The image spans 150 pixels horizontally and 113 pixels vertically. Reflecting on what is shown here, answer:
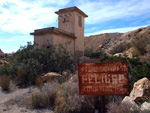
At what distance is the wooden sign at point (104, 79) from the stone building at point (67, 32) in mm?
10079

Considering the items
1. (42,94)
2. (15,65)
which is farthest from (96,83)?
(15,65)

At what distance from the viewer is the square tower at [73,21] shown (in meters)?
16.5

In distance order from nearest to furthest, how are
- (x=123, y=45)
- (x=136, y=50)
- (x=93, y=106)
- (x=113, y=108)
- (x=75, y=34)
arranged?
1. (x=113, y=108)
2. (x=93, y=106)
3. (x=136, y=50)
4. (x=75, y=34)
5. (x=123, y=45)

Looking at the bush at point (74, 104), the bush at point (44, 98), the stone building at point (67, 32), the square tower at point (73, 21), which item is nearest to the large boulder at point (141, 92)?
→ the bush at point (74, 104)

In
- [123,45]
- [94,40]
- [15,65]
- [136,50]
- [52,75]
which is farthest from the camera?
[94,40]

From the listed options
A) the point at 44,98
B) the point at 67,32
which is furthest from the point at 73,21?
the point at 44,98

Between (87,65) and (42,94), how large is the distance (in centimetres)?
305

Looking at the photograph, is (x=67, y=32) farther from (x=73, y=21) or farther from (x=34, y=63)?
(x=34, y=63)

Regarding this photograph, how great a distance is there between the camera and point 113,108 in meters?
3.99

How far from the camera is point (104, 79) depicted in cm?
343

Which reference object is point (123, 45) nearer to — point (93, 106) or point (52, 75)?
point (52, 75)

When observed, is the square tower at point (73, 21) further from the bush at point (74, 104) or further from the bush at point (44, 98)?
the bush at point (74, 104)

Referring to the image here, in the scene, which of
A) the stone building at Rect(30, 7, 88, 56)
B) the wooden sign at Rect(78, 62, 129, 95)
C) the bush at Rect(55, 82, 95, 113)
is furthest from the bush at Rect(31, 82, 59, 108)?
the stone building at Rect(30, 7, 88, 56)

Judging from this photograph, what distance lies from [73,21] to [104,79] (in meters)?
13.8
